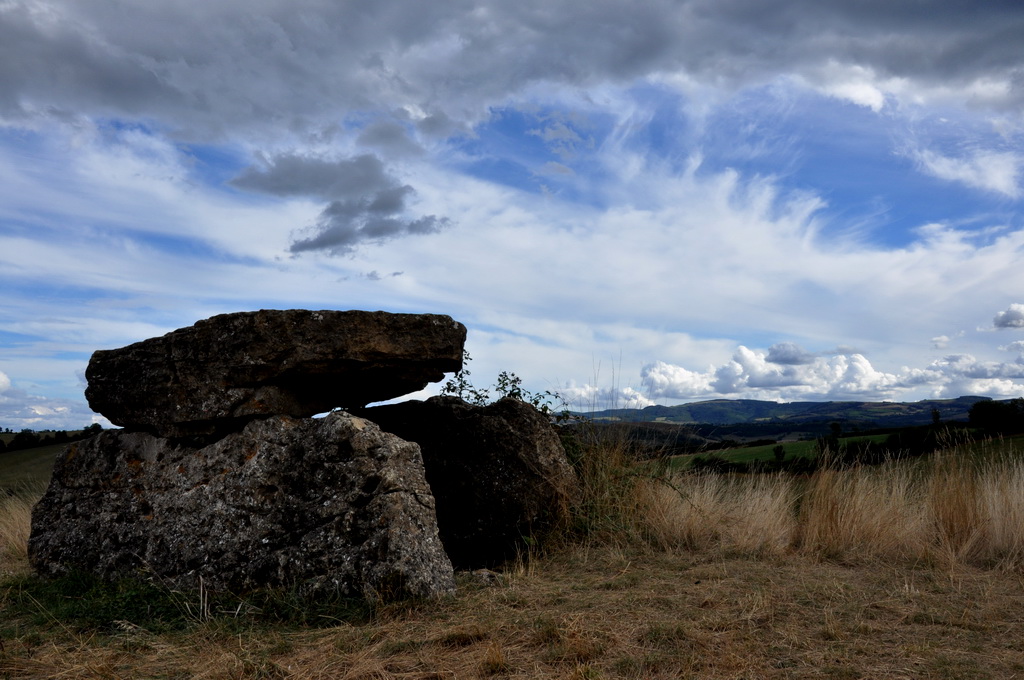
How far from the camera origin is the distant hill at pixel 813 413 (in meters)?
11.5

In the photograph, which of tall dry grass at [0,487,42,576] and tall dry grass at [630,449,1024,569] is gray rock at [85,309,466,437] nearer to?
tall dry grass at [0,487,42,576]

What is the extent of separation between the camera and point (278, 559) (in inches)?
235

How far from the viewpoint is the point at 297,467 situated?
641 cm

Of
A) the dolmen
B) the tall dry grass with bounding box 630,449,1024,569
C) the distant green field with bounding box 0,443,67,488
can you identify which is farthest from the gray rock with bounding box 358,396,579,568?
the distant green field with bounding box 0,443,67,488

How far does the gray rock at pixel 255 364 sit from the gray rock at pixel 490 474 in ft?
2.16

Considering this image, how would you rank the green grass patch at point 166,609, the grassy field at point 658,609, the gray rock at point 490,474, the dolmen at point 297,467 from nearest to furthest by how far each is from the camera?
the grassy field at point 658,609 → the green grass patch at point 166,609 → the dolmen at point 297,467 → the gray rock at point 490,474

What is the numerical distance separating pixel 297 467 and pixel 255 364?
3.69 ft

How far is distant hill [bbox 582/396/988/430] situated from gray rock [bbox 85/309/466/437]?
11.7 ft

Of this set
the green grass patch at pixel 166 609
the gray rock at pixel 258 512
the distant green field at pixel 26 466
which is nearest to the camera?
the green grass patch at pixel 166 609

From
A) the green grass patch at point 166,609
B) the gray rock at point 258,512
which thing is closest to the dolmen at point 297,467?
the gray rock at point 258,512

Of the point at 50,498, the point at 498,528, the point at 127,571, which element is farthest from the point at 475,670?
the point at 50,498

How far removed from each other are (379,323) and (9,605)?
4.18 metres

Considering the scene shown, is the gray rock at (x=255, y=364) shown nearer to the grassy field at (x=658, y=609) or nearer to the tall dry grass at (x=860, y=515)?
the grassy field at (x=658, y=609)

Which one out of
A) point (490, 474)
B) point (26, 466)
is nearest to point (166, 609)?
point (490, 474)
